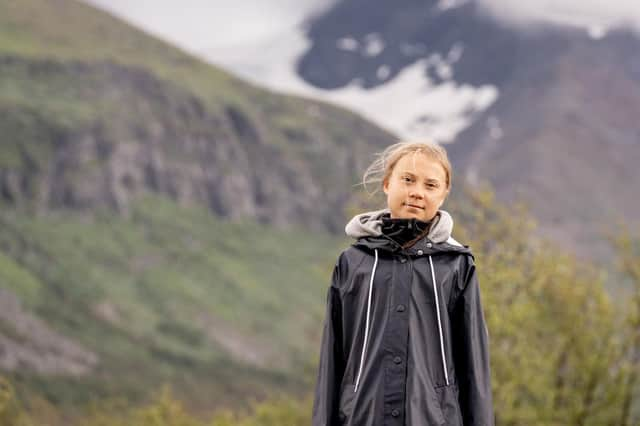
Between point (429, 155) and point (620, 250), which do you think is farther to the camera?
point (620, 250)

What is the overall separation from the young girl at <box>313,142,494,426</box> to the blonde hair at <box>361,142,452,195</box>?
0.04ft

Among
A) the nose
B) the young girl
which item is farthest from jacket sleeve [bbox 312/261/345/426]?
the nose

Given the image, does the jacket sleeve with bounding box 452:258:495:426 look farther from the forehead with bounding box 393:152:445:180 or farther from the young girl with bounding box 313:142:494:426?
the forehead with bounding box 393:152:445:180

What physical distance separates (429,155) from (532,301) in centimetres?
2323

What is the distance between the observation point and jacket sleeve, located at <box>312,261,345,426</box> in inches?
302

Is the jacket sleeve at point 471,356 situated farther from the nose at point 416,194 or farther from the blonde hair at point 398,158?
the blonde hair at point 398,158

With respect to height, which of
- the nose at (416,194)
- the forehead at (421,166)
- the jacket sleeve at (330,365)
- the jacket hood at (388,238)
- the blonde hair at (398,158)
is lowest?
the jacket sleeve at (330,365)

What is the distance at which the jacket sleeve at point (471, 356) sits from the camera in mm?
7469

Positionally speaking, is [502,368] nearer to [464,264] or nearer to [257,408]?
[464,264]

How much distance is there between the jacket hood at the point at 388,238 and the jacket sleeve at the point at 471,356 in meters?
0.27

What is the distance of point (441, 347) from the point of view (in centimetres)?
761

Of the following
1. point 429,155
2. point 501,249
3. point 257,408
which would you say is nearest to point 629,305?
point 501,249

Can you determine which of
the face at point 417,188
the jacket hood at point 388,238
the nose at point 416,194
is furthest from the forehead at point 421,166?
the jacket hood at point 388,238

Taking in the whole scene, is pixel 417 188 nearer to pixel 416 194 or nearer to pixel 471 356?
pixel 416 194
